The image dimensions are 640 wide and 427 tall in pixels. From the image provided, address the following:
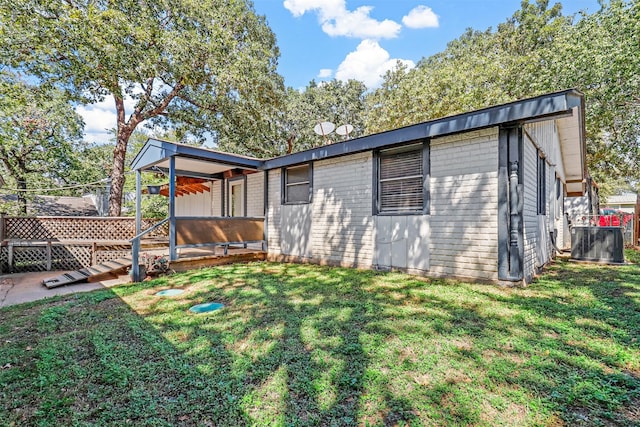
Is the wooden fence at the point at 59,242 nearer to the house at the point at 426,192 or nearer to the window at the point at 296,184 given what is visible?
the house at the point at 426,192

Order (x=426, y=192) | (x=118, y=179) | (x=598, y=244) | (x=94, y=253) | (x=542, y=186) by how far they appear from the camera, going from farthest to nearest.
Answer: (x=118, y=179), (x=94, y=253), (x=598, y=244), (x=542, y=186), (x=426, y=192)

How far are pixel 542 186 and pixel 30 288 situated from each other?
38.9ft

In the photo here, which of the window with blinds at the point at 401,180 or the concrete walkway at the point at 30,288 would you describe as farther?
the window with blinds at the point at 401,180

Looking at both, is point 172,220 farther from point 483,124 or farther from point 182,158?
point 483,124

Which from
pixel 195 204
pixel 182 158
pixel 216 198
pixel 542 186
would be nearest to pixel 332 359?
pixel 182 158

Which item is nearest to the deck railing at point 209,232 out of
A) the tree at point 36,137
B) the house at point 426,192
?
the house at point 426,192

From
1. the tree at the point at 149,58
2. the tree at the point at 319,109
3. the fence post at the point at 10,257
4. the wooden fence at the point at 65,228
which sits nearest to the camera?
the fence post at the point at 10,257

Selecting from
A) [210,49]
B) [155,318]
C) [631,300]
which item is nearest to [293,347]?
[155,318]

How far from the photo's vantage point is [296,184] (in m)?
8.27

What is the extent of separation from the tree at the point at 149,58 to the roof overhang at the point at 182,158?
446cm

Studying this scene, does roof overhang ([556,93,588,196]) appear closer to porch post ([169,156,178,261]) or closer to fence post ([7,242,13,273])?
porch post ([169,156,178,261])

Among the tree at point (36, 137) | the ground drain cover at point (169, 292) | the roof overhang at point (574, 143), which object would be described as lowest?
the ground drain cover at point (169, 292)

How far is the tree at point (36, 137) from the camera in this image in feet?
37.9

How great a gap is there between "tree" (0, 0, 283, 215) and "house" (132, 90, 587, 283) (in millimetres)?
4745
